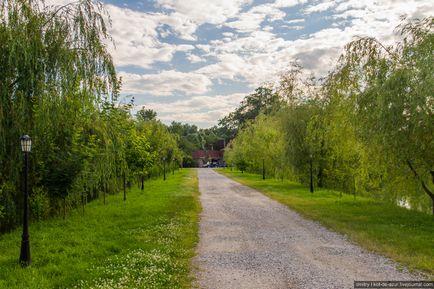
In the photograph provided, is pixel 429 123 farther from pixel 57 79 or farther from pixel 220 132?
pixel 220 132

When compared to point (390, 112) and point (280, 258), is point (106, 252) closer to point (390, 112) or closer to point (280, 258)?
point (280, 258)

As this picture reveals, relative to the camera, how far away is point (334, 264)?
7.83 meters

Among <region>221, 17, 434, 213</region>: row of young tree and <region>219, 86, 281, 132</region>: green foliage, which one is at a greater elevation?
<region>219, 86, 281, 132</region>: green foliage

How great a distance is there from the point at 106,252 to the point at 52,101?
473 cm

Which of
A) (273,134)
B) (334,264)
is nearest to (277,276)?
(334,264)

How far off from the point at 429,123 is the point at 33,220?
13.4 m

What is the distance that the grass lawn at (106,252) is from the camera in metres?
6.82

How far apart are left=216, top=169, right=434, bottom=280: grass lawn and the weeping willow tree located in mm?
9035

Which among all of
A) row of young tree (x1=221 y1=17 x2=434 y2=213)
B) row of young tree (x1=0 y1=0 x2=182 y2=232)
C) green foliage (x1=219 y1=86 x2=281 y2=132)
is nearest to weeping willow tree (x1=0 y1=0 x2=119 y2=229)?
row of young tree (x1=0 y1=0 x2=182 y2=232)

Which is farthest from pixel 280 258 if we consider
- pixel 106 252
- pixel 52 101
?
pixel 52 101

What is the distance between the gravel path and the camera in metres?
6.89

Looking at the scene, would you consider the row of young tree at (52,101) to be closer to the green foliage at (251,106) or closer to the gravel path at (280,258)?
the gravel path at (280,258)

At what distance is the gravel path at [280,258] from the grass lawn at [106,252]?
61 cm

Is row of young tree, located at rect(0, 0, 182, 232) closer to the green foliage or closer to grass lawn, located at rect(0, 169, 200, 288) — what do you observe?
grass lawn, located at rect(0, 169, 200, 288)
